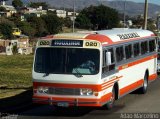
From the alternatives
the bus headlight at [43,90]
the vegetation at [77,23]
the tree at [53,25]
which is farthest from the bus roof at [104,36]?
the tree at [53,25]

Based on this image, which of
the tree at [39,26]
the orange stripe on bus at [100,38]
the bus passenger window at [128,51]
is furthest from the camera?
the tree at [39,26]

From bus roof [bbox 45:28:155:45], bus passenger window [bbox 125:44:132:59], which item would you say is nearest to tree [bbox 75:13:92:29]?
bus roof [bbox 45:28:155:45]

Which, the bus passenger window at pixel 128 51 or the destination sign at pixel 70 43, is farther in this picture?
the bus passenger window at pixel 128 51

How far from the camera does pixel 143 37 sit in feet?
66.5

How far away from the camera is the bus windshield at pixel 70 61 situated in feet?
45.1

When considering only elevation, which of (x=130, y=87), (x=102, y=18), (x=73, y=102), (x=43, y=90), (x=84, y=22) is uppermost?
(x=43, y=90)

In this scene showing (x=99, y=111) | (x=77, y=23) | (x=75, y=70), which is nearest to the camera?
(x=75, y=70)

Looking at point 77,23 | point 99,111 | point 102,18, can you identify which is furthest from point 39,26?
point 99,111

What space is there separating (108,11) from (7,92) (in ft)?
293

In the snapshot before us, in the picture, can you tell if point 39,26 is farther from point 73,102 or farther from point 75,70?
point 73,102

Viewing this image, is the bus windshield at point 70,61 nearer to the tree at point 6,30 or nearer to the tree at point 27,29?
the tree at point 6,30

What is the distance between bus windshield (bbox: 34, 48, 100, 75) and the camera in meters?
13.7

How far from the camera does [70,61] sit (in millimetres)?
13828

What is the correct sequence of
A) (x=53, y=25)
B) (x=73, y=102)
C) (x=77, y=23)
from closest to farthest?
(x=73, y=102) < (x=77, y=23) < (x=53, y=25)
